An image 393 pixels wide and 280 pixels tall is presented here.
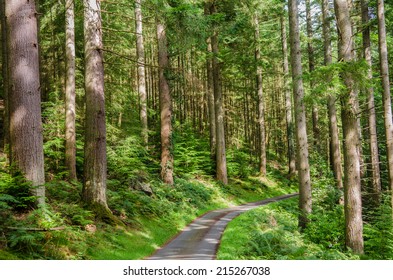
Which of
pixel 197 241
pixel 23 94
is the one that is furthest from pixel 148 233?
pixel 23 94

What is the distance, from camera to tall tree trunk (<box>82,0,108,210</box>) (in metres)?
9.00

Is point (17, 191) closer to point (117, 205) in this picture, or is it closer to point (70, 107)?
point (117, 205)

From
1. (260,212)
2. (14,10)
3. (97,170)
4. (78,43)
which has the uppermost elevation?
(78,43)

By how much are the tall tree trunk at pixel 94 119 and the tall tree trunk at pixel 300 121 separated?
256 inches

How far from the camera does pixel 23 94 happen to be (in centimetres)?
673

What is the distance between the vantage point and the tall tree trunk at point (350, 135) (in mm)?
7867

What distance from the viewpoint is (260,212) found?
46.8 ft

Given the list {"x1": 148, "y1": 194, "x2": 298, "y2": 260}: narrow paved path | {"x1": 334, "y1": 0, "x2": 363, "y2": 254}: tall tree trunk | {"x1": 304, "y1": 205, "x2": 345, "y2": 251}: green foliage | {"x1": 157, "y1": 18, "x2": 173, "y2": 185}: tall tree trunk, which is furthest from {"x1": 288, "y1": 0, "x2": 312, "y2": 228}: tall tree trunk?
{"x1": 157, "y1": 18, "x2": 173, "y2": 185}: tall tree trunk

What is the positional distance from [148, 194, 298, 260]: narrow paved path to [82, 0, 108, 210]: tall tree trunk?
2218mm

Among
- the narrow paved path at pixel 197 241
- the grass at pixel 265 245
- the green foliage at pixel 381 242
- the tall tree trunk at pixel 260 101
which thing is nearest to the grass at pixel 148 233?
the narrow paved path at pixel 197 241

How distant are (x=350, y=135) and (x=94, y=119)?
22.8ft
